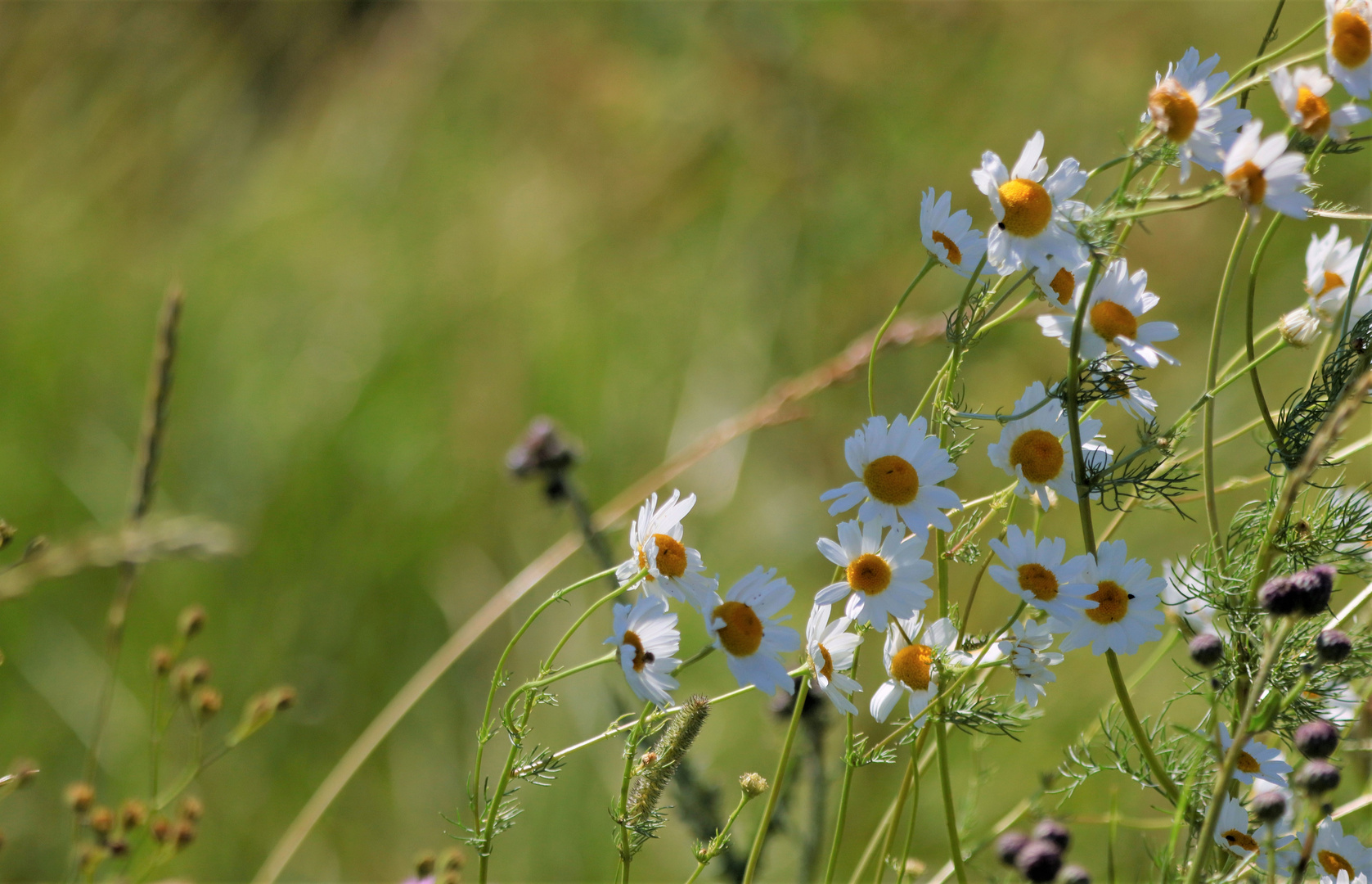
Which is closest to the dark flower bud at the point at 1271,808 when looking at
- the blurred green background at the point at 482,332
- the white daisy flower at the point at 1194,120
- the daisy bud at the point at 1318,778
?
the daisy bud at the point at 1318,778

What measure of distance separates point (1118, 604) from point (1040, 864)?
0.45 ft

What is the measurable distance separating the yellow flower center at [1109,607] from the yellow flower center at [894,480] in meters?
0.09

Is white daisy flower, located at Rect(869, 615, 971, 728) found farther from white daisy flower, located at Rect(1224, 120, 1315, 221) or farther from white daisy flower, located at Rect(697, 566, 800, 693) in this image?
white daisy flower, located at Rect(1224, 120, 1315, 221)

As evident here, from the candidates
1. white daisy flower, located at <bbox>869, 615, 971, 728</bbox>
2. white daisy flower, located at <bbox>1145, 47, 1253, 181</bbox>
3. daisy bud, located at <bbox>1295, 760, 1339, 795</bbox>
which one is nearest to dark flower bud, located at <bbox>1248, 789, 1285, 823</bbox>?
daisy bud, located at <bbox>1295, 760, 1339, 795</bbox>

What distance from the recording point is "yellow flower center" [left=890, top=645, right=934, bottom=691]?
Answer: 39 centimetres

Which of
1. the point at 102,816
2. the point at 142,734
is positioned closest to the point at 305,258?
the point at 142,734

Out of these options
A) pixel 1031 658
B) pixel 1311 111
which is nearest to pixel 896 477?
pixel 1031 658

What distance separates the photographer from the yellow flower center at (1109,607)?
1.27ft

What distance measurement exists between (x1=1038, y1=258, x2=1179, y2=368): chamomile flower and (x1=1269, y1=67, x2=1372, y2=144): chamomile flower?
0.24ft

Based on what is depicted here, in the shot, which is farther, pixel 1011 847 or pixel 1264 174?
pixel 1011 847

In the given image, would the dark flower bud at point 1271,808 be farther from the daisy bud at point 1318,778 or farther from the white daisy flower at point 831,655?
the white daisy flower at point 831,655

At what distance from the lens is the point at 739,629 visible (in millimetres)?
358

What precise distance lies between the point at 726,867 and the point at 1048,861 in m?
0.19

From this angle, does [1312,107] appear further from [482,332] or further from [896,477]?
[482,332]
